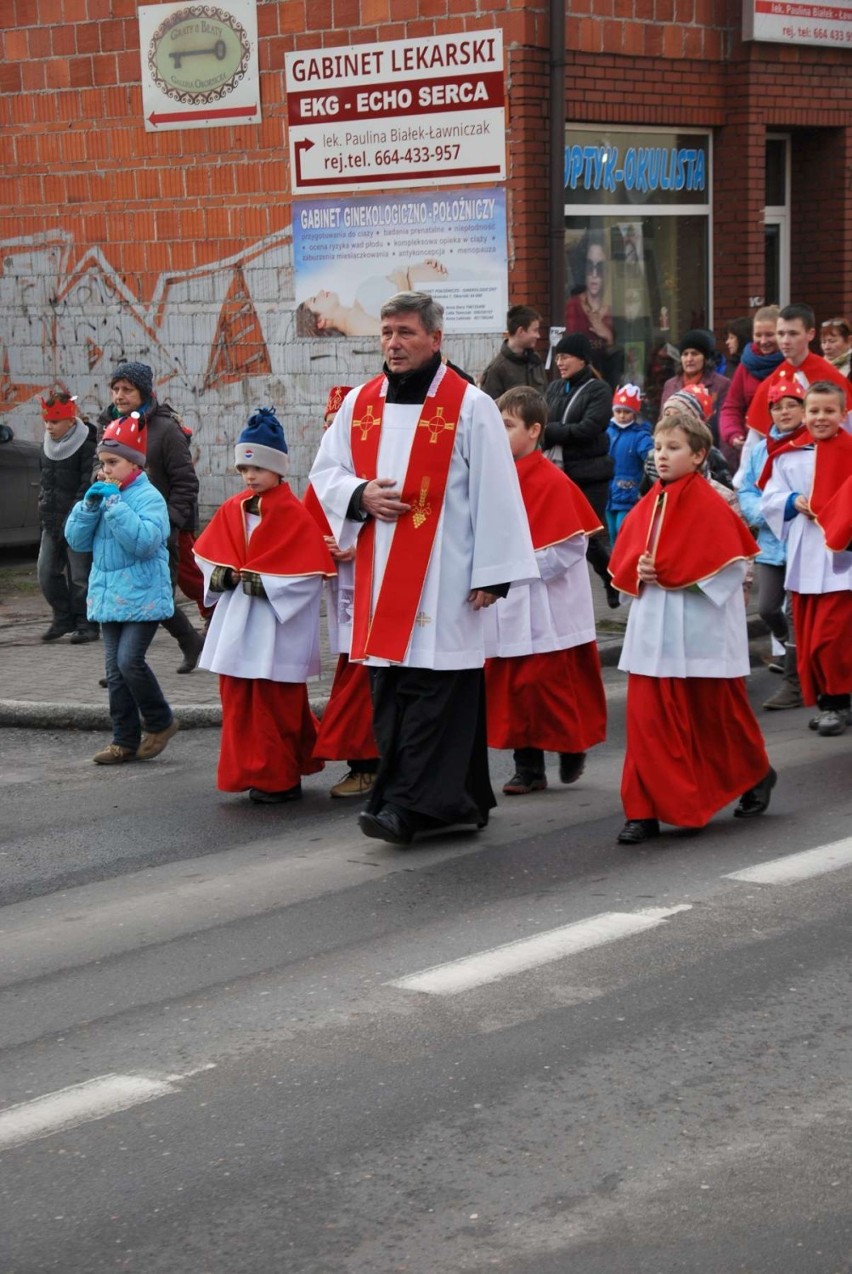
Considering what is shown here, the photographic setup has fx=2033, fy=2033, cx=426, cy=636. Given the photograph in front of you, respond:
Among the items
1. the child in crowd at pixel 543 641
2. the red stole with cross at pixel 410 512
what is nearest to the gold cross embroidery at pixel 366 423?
the red stole with cross at pixel 410 512

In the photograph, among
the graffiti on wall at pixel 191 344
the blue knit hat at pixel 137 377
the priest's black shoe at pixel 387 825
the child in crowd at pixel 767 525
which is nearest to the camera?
the priest's black shoe at pixel 387 825

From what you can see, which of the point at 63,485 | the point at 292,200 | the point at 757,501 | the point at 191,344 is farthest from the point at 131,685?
the point at 191,344

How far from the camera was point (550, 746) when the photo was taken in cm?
846

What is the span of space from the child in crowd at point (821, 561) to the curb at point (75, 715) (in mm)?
2498

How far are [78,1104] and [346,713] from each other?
139 inches

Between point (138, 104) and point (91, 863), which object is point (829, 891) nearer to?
point (91, 863)

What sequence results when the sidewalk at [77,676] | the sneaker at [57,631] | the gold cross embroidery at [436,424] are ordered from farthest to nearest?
the sneaker at [57,631]
the sidewalk at [77,676]
the gold cross embroidery at [436,424]

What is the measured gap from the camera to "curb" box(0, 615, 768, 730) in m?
10.3

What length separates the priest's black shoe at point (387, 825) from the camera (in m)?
7.46

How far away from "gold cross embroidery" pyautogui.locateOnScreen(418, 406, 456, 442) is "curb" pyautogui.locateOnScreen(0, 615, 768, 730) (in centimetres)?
306

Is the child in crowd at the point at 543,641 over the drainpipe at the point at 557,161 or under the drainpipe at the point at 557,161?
under

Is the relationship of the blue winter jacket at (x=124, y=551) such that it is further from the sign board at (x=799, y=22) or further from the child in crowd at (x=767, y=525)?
the sign board at (x=799, y=22)

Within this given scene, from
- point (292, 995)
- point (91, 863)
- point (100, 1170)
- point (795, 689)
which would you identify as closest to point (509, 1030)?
point (292, 995)

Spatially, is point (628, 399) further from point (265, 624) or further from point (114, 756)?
point (265, 624)
